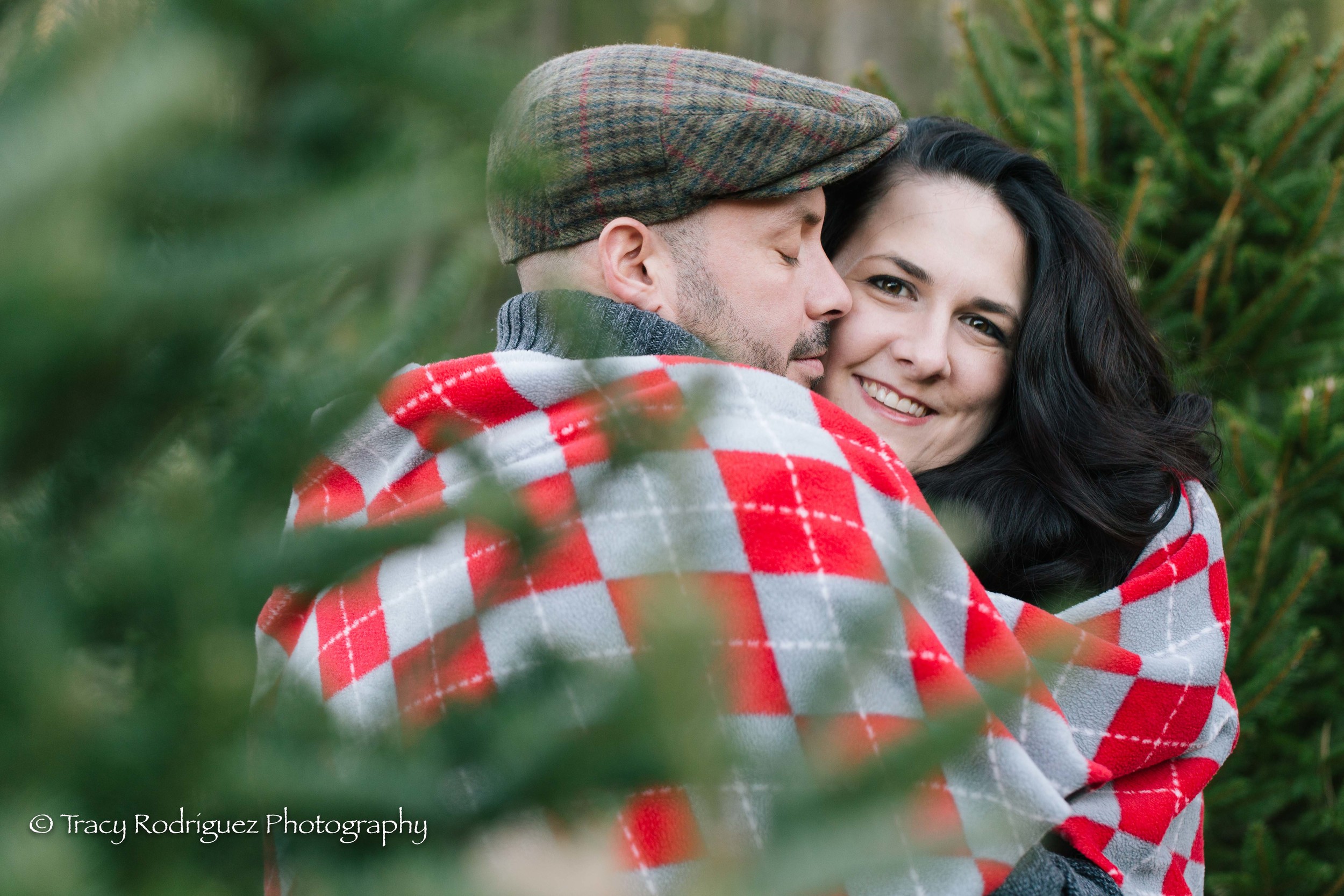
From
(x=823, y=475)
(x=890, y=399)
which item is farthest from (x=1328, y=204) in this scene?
(x=823, y=475)

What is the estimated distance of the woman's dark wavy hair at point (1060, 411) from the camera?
2412 millimetres

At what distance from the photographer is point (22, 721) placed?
30 centimetres

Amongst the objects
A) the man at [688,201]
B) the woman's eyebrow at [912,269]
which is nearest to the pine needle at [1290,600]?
the woman's eyebrow at [912,269]

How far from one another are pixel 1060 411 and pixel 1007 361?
7.6 inches

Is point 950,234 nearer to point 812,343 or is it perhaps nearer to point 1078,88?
point 812,343

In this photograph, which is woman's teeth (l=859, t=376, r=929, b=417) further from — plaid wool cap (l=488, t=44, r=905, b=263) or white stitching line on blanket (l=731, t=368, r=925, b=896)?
white stitching line on blanket (l=731, t=368, r=925, b=896)

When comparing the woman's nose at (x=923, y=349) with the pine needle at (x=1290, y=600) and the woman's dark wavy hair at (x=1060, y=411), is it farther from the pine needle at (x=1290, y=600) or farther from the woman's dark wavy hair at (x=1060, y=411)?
the pine needle at (x=1290, y=600)

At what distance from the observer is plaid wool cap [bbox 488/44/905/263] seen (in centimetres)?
191

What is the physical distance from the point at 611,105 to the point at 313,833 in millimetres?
1723

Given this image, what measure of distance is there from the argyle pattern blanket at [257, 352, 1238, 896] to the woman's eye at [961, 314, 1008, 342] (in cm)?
61

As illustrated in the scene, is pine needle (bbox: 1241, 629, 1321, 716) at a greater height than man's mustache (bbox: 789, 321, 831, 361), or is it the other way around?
man's mustache (bbox: 789, 321, 831, 361)

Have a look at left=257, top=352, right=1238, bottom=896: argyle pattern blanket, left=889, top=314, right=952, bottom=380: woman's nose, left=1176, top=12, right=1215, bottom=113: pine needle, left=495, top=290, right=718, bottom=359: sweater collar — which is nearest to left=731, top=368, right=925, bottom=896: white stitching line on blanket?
left=257, top=352, right=1238, bottom=896: argyle pattern blanket

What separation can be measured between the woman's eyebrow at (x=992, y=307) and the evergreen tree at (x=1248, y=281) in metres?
0.46

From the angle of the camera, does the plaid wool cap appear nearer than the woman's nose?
Yes
